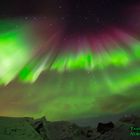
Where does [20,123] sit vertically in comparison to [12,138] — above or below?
above

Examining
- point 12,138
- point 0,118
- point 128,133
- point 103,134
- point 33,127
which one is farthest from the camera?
point 103,134

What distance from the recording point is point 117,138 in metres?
86.1

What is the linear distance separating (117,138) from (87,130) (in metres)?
20.8

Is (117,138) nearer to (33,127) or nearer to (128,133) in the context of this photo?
(128,133)

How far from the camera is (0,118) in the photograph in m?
71.8

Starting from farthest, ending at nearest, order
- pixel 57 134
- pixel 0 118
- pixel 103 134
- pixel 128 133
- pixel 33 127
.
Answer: pixel 103 134 < pixel 57 134 < pixel 128 133 < pixel 33 127 < pixel 0 118

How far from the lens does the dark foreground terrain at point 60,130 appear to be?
67.7 meters

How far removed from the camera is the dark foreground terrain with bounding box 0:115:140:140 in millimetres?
67688

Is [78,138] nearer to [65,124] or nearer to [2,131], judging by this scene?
[65,124]

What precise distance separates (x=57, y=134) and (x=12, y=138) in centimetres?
3003

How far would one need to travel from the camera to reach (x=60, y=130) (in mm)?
95625

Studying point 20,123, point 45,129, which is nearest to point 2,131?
point 20,123

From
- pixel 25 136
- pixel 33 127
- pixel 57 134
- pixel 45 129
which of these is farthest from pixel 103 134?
pixel 25 136

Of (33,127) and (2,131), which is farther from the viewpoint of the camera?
(33,127)
